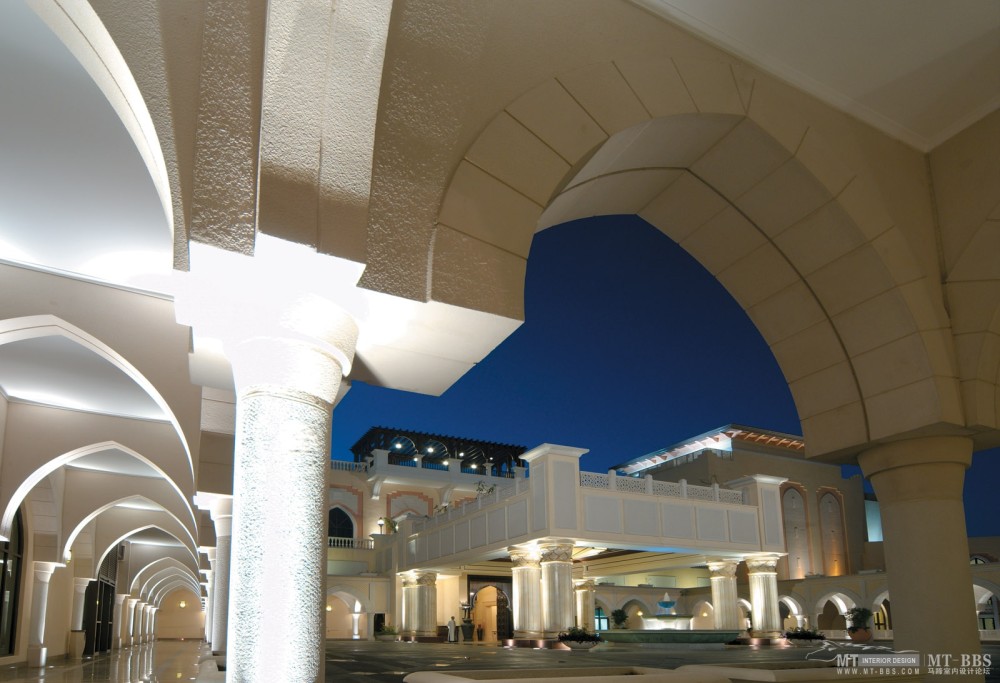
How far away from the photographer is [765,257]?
5188 millimetres

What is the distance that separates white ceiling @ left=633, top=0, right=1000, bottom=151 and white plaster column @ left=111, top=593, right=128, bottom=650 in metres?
29.7

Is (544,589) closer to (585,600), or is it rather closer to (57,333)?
(585,600)

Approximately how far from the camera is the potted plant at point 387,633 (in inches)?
1142

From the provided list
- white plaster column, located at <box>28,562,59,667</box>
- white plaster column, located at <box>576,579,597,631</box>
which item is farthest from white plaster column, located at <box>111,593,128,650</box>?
white plaster column, located at <box>576,579,597,631</box>

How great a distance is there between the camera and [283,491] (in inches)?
111

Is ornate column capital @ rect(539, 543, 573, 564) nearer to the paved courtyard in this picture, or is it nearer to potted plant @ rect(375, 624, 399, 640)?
the paved courtyard

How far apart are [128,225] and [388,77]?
5.36 metres

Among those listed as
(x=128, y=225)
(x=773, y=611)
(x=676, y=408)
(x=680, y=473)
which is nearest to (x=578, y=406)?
(x=676, y=408)

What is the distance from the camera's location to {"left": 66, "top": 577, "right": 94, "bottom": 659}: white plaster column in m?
20.8

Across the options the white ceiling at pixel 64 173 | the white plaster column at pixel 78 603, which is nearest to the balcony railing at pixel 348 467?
the white plaster column at pixel 78 603

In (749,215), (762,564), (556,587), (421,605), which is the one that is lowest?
(421,605)

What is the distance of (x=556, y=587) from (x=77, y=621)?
1255 cm

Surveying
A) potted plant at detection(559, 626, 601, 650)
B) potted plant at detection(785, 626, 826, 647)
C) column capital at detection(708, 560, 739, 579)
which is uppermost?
column capital at detection(708, 560, 739, 579)

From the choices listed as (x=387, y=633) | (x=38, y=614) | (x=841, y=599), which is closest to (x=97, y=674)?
(x=38, y=614)
